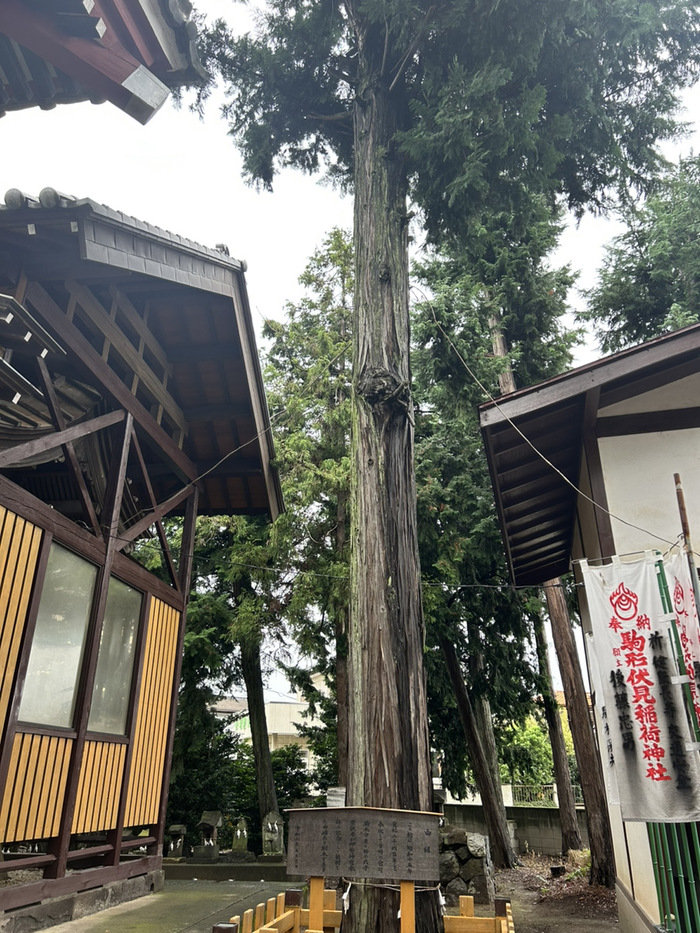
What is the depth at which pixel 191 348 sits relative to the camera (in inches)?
338

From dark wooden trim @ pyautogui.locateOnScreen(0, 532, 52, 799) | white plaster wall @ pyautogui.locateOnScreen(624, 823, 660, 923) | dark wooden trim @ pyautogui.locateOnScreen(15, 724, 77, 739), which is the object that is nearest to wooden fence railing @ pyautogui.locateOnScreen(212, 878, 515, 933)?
white plaster wall @ pyautogui.locateOnScreen(624, 823, 660, 923)

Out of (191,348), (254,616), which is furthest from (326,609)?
(191,348)

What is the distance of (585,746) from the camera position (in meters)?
12.1

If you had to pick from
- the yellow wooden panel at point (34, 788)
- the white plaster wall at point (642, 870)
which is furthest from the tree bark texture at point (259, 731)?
the white plaster wall at point (642, 870)

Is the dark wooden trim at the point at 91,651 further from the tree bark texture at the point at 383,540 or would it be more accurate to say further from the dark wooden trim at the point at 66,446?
the tree bark texture at the point at 383,540

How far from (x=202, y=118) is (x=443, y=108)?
4008 mm

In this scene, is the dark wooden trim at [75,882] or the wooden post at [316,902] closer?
the wooden post at [316,902]

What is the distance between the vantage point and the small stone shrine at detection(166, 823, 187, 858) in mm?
15267

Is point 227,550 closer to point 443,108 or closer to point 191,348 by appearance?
point 191,348

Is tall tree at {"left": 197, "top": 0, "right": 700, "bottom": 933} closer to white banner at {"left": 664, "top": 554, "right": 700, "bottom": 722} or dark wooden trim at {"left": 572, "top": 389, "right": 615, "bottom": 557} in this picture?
dark wooden trim at {"left": 572, "top": 389, "right": 615, "bottom": 557}

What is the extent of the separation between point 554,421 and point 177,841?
14507mm

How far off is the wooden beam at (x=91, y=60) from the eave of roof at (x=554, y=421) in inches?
155

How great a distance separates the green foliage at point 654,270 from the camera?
549 inches

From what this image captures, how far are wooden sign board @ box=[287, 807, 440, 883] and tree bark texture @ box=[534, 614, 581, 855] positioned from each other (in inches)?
478
